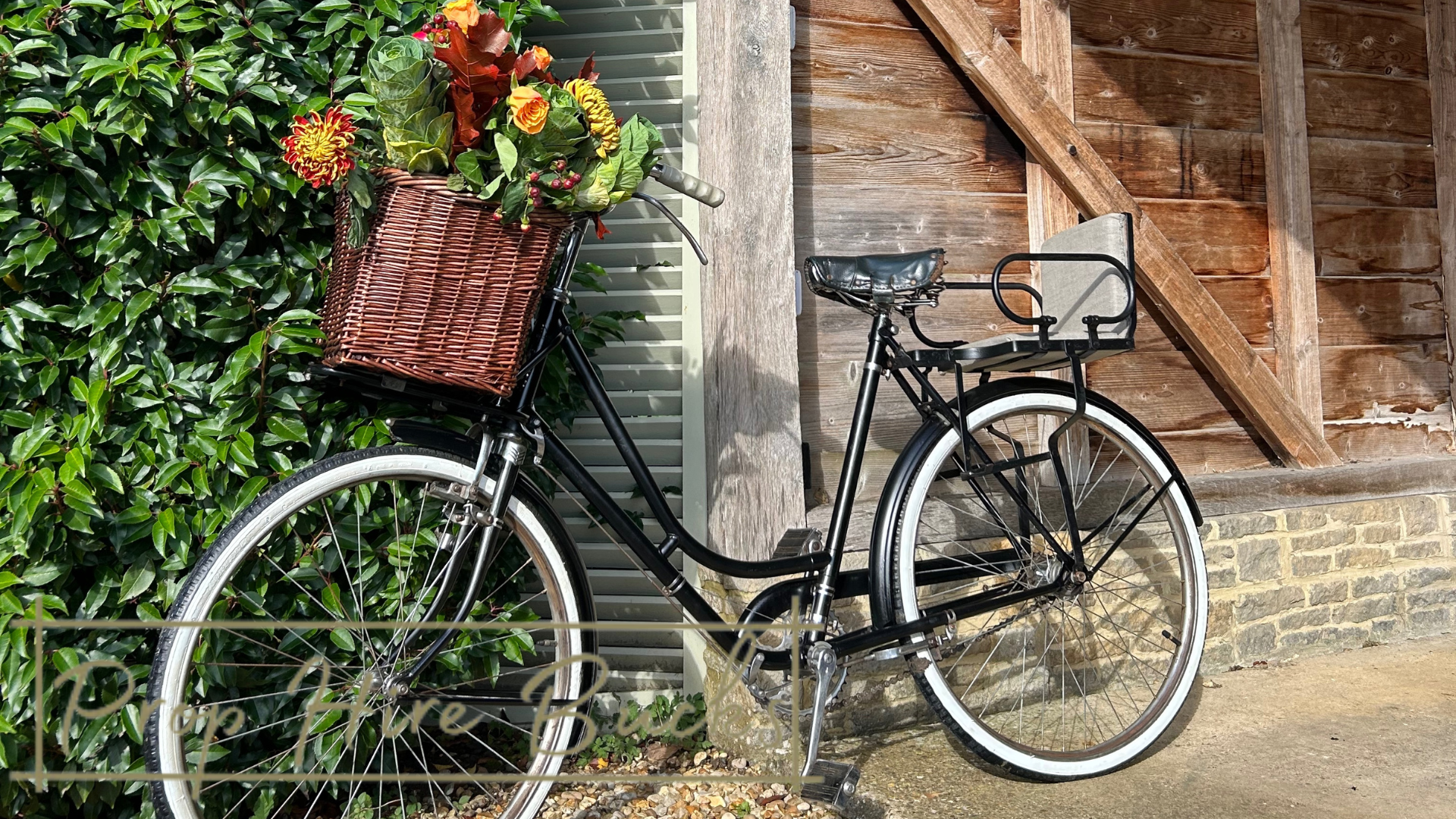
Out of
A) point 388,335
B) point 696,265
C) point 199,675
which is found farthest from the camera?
point 696,265

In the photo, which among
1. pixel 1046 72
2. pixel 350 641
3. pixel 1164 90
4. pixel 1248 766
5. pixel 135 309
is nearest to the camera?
pixel 135 309

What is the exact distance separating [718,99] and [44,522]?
72.4 inches

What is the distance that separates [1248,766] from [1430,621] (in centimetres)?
178

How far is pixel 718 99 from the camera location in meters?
2.84

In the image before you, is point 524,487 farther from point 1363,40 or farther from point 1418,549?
point 1363,40

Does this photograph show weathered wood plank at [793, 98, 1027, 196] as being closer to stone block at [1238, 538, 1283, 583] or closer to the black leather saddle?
the black leather saddle

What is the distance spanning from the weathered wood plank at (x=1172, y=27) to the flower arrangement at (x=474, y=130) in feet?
7.06

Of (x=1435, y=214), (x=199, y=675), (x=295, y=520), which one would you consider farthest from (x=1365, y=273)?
(x=199, y=675)

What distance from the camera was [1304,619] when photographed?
368 cm

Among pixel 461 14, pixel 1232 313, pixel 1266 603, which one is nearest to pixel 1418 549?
pixel 1266 603

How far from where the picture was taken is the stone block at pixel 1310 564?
145 inches

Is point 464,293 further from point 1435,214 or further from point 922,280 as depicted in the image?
point 1435,214

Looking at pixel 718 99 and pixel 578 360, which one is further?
pixel 718 99

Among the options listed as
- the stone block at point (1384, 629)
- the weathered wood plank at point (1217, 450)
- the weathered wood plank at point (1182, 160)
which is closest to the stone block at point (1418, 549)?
the stone block at point (1384, 629)
